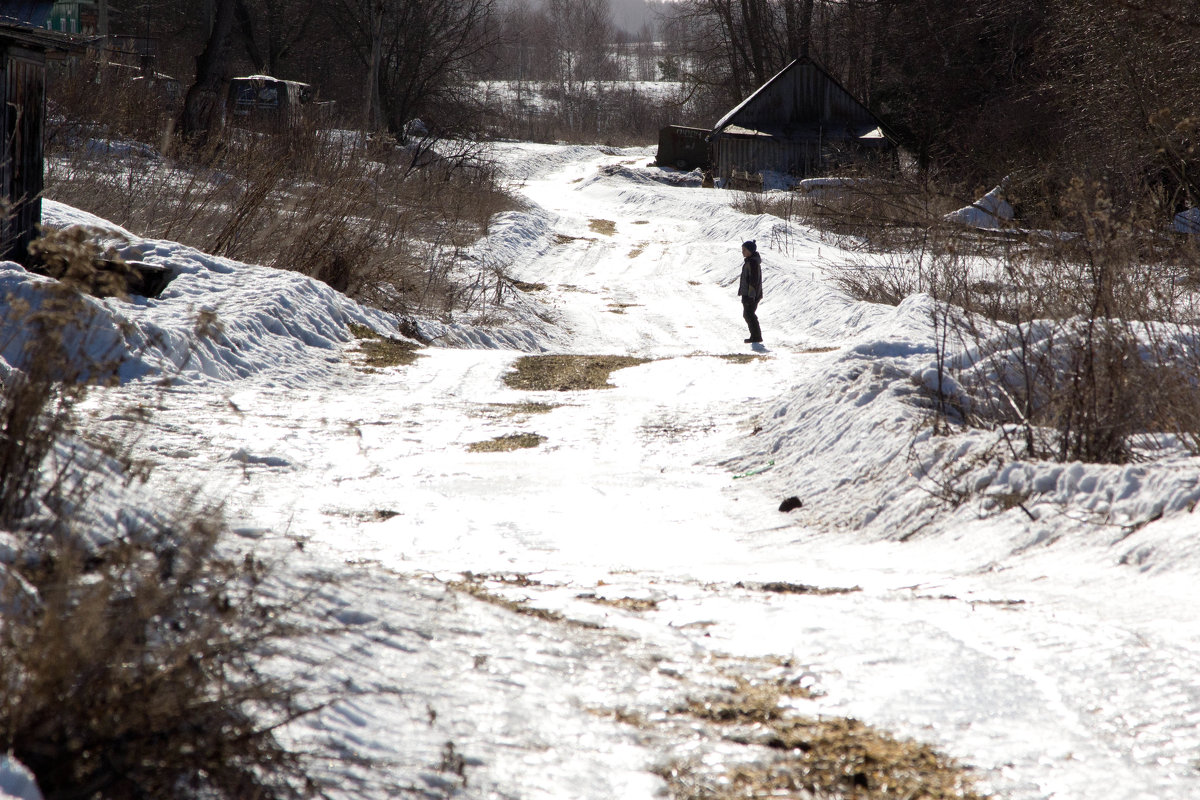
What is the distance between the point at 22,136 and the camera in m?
8.86

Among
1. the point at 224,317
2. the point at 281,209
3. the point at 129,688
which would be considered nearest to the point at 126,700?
the point at 129,688

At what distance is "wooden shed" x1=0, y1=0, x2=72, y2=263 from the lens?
8.51m

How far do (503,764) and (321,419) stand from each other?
18.4 ft

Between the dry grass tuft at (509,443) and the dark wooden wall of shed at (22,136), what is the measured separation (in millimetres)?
4425

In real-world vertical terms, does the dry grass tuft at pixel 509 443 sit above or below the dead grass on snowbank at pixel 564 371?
below

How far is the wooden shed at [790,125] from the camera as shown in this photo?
39031 mm

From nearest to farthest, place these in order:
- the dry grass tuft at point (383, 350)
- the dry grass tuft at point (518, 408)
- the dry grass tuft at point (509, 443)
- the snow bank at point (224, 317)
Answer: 1. the dry grass tuft at point (509, 443)
2. the snow bank at point (224, 317)
3. the dry grass tuft at point (518, 408)
4. the dry grass tuft at point (383, 350)

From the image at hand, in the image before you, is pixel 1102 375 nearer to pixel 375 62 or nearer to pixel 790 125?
pixel 375 62

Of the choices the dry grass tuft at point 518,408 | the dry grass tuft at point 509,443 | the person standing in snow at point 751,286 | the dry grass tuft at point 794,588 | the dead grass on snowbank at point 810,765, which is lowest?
the dry grass tuft at point 509,443

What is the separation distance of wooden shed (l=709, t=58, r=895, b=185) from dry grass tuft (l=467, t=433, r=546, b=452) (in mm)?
32240

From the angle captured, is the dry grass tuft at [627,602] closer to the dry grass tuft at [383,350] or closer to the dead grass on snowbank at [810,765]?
the dead grass on snowbank at [810,765]

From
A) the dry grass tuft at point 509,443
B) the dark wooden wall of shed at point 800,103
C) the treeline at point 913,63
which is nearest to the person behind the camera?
the dry grass tuft at point 509,443

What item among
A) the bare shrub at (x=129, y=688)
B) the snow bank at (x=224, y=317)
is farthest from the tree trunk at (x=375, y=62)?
the bare shrub at (x=129, y=688)

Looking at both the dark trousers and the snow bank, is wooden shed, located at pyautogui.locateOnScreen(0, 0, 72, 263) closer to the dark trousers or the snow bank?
the snow bank
